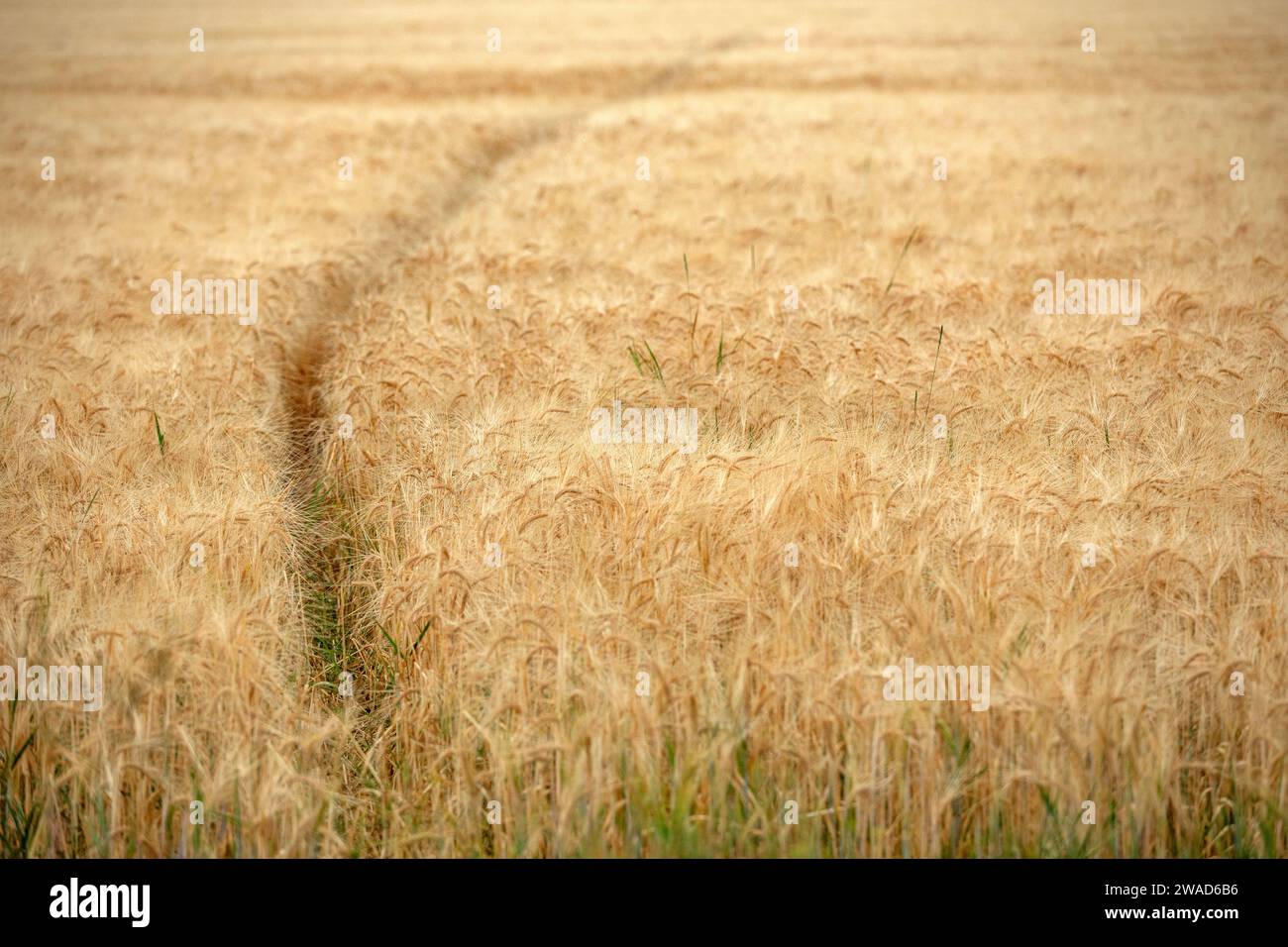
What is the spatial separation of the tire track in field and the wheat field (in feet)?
0.12

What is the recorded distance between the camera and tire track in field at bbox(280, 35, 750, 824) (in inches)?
143

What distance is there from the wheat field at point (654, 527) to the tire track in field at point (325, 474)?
0.12 ft

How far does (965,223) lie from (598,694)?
805 cm

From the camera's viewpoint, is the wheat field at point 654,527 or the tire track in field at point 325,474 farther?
the tire track in field at point 325,474

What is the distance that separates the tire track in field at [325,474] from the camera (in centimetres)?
363

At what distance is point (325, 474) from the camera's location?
4852mm

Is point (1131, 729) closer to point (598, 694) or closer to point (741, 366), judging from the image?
point (598, 694)

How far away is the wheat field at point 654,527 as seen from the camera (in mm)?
2668

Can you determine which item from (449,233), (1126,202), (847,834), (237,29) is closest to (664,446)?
(847,834)

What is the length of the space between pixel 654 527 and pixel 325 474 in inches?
79.3

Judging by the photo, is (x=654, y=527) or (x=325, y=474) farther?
(x=325, y=474)

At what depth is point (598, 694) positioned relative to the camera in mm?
2881

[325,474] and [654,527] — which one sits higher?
[325,474]

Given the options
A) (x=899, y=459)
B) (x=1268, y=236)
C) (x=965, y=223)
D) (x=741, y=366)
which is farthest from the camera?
(x=965, y=223)
